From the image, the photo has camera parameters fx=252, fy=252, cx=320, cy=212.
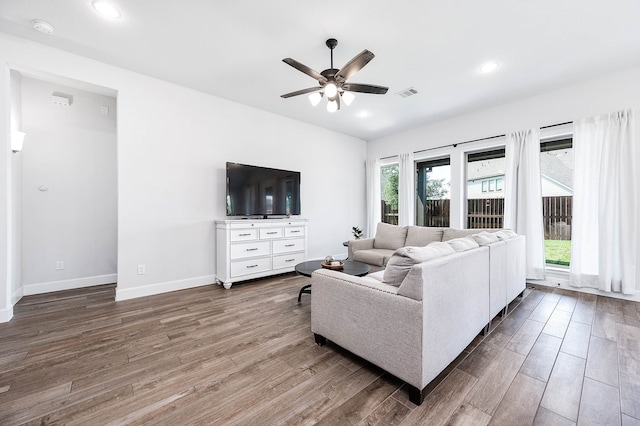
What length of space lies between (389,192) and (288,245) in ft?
9.64

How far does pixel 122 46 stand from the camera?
271 centimetres

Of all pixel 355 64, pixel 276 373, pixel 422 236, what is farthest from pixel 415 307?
pixel 422 236

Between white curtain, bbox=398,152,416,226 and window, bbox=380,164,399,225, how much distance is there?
37 centimetres

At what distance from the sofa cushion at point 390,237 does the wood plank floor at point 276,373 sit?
1.78 m

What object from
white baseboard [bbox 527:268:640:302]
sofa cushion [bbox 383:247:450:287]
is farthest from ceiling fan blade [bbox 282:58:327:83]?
white baseboard [bbox 527:268:640:302]

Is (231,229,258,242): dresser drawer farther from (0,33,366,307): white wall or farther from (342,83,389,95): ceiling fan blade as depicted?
(342,83,389,95): ceiling fan blade

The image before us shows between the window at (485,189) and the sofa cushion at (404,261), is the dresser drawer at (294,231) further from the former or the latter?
the window at (485,189)

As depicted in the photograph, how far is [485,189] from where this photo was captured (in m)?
4.56

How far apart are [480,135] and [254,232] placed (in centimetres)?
417

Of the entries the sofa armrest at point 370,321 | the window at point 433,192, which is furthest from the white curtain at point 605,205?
the sofa armrest at point 370,321

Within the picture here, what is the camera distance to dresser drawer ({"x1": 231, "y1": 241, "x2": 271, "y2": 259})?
367 centimetres

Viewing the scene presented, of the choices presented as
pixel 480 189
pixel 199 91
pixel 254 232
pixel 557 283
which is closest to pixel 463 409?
pixel 254 232

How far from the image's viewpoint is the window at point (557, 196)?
3768mm

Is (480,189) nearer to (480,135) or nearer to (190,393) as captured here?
(480,135)
